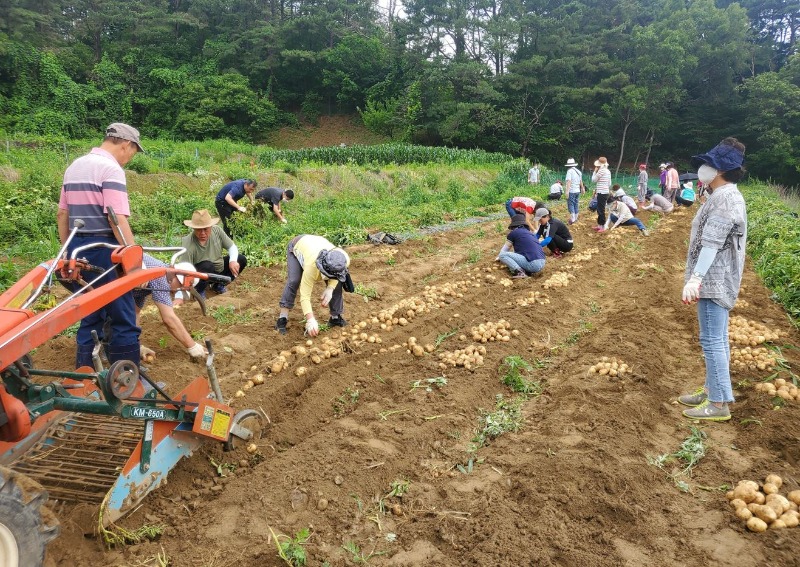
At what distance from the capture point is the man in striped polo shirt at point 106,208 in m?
3.54

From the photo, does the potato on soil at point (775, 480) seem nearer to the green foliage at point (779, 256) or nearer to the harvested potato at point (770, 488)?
the harvested potato at point (770, 488)

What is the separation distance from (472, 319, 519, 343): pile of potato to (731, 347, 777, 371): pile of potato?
1987mm

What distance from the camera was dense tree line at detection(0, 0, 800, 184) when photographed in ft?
113

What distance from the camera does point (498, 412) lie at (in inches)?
157

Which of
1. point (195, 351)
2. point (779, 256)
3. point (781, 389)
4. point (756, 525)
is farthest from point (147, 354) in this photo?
point (779, 256)

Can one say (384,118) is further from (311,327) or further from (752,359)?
(752,359)

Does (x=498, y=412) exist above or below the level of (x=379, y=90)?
below

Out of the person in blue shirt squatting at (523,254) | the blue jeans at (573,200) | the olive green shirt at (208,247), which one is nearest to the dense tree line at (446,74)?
the blue jeans at (573,200)

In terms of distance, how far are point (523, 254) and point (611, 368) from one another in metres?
3.68

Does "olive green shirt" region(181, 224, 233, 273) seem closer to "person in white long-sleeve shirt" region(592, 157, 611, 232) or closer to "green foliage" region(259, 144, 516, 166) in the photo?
"person in white long-sleeve shirt" region(592, 157, 611, 232)

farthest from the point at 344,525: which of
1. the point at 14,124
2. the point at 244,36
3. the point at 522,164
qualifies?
the point at 244,36

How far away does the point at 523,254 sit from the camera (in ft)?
25.9

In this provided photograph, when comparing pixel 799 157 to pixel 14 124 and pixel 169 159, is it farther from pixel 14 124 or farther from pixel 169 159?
pixel 14 124

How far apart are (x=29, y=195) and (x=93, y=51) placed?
4123 centimetres
